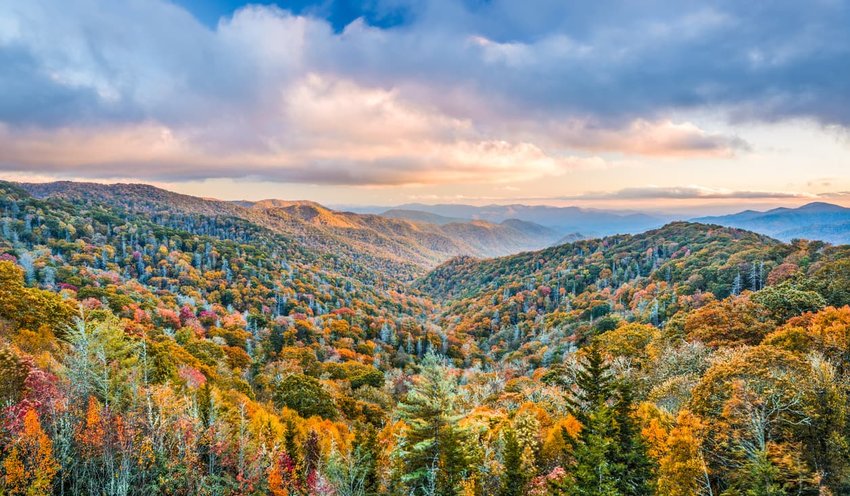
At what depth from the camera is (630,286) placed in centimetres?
13938

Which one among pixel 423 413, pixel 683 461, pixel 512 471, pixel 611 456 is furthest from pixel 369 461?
pixel 683 461

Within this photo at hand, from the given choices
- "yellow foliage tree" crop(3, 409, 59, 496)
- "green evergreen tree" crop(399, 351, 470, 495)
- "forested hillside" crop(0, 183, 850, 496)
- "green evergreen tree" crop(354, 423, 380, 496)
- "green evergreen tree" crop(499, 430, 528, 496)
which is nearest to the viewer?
"yellow foliage tree" crop(3, 409, 59, 496)

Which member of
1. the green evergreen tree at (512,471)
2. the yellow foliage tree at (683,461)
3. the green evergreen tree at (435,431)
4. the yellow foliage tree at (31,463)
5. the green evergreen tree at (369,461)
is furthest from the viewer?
the green evergreen tree at (369,461)

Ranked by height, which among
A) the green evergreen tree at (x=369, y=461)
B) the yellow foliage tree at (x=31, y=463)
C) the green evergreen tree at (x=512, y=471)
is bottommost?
the green evergreen tree at (x=369, y=461)

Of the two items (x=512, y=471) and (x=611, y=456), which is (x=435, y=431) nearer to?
(x=512, y=471)

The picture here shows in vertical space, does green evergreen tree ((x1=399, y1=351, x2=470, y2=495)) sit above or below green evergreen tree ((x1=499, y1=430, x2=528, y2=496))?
above

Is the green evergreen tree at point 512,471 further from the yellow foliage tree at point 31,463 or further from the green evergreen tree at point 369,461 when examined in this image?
the yellow foliage tree at point 31,463

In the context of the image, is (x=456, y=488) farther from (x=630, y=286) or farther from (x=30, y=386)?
(x=630, y=286)

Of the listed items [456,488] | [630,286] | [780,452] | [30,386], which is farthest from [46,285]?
[630,286]

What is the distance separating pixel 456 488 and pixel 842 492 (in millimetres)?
18752

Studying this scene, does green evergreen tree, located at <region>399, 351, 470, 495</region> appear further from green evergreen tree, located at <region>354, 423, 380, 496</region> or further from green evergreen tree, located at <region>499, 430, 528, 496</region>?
green evergreen tree, located at <region>354, 423, 380, 496</region>

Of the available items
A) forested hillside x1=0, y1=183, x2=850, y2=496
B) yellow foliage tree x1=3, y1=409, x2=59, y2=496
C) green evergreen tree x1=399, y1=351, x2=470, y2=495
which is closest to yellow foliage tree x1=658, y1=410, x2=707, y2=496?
forested hillside x1=0, y1=183, x2=850, y2=496

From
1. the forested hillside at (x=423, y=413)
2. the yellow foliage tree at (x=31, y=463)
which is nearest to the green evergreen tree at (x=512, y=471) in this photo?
the forested hillside at (x=423, y=413)

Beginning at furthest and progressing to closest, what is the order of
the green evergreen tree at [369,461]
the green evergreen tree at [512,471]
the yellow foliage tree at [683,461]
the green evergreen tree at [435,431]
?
1. the green evergreen tree at [369,461]
2. the green evergreen tree at [512,471]
3. the yellow foliage tree at [683,461]
4. the green evergreen tree at [435,431]
